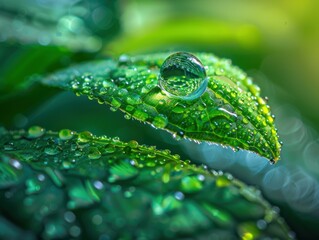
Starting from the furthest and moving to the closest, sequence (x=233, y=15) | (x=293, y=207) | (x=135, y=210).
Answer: (x=233, y=15)
(x=293, y=207)
(x=135, y=210)

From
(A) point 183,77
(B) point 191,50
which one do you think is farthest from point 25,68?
(A) point 183,77

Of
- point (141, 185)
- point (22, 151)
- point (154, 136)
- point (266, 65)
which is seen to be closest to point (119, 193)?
point (141, 185)

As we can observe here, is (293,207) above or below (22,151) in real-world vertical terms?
above

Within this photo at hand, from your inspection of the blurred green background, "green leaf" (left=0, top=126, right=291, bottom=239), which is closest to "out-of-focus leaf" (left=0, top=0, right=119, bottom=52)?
the blurred green background

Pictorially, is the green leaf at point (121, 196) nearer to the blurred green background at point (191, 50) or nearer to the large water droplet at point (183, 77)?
the large water droplet at point (183, 77)

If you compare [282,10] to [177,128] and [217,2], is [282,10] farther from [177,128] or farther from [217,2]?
[177,128]

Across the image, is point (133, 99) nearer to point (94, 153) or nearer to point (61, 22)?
point (94, 153)

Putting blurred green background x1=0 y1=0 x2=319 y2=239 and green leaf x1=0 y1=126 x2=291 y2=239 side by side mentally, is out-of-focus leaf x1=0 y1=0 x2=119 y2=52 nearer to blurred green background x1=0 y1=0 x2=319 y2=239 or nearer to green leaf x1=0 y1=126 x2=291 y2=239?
blurred green background x1=0 y1=0 x2=319 y2=239
